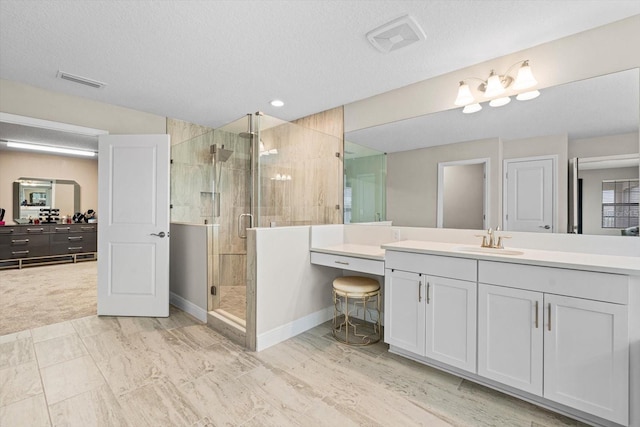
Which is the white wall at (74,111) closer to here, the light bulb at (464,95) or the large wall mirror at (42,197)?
the light bulb at (464,95)

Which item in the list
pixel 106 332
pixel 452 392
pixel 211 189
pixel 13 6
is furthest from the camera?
pixel 211 189

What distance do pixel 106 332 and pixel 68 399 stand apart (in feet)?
3.48

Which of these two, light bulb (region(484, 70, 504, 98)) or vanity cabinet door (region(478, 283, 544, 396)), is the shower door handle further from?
light bulb (region(484, 70, 504, 98))

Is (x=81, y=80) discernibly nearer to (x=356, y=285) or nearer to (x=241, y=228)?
(x=241, y=228)

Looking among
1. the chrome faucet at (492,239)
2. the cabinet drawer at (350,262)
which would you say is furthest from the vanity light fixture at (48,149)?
the chrome faucet at (492,239)

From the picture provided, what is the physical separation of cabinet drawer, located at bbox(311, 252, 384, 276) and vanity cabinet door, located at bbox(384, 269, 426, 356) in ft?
0.34

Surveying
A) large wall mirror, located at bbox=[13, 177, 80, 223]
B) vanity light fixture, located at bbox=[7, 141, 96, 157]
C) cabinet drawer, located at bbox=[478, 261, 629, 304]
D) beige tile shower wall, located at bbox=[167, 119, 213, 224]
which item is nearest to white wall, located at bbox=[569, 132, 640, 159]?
cabinet drawer, located at bbox=[478, 261, 629, 304]

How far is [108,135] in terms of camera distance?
3100 millimetres

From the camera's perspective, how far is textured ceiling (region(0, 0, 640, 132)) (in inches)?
65.9

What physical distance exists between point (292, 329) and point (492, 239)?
1806 millimetres

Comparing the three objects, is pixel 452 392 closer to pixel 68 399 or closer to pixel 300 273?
pixel 300 273

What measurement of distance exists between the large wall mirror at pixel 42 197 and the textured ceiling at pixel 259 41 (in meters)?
4.96

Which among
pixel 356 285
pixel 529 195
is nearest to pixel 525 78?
pixel 529 195

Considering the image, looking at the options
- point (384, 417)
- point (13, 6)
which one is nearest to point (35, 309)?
point (13, 6)
